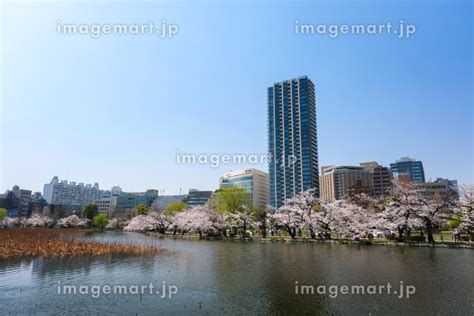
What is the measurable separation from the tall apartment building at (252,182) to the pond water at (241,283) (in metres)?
111

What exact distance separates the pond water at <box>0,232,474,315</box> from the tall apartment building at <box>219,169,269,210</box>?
366 feet

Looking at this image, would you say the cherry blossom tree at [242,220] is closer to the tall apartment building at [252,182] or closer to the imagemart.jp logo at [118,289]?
the imagemart.jp logo at [118,289]

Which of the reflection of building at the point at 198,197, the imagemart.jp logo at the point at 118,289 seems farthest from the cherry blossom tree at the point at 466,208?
the reflection of building at the point at 198,197

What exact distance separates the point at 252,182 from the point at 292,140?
85.1 ft

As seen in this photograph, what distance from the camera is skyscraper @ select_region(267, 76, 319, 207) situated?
4924 inches

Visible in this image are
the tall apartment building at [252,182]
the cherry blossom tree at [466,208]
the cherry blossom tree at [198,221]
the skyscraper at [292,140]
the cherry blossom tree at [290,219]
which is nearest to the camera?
the cherry blossom tree at [466,208]

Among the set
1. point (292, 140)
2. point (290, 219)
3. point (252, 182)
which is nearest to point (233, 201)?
point (290, 219)

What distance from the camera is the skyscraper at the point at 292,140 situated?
125062 millimetres

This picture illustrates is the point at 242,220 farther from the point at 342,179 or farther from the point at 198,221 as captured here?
the point at 342,179

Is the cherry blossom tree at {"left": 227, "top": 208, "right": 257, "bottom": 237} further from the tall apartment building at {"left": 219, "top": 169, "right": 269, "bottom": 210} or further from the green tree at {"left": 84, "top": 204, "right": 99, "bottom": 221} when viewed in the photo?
the tall apartment building at {"left": 219, "top": 169, "right": 269, "bottom": 210}

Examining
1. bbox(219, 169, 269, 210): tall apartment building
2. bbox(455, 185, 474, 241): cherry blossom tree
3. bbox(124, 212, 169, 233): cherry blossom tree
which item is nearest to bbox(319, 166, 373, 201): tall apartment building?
bbox(219, 169, 269, 210): tall apartment building

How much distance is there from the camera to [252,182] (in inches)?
5458

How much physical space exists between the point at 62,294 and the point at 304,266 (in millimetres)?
15164

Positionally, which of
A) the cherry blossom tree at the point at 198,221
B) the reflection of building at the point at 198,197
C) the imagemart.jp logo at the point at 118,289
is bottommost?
the imagemart.jp logo at the point at 118,289
